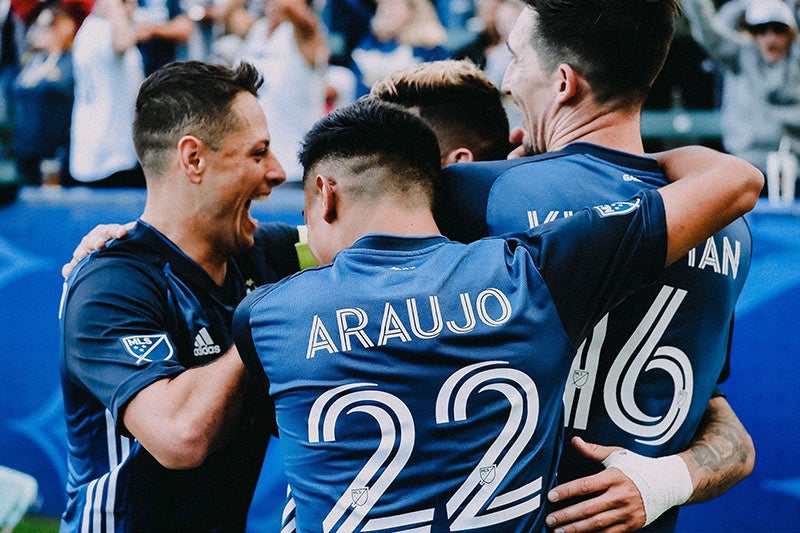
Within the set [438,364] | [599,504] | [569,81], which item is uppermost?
[569,81]

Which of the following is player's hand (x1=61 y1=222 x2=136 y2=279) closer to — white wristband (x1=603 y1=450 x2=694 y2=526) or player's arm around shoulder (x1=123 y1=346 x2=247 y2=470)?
player's arm around shoulder (x1=123 y1=346 x2=247 y2=470)

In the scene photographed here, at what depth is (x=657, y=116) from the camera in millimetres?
5410

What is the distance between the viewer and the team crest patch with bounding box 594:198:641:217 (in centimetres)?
187

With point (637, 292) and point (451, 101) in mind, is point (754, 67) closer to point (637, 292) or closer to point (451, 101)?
point (451, 101)

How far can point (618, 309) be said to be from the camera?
203 centimetres

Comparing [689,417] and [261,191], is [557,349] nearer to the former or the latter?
[689,417]

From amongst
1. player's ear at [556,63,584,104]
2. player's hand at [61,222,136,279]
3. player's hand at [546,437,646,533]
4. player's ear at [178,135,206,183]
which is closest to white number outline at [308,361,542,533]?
player's hand at [546,437,646,533]

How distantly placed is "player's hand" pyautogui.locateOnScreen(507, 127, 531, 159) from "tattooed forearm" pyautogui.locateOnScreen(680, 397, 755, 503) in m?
0.83

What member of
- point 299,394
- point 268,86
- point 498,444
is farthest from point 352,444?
point 268,86

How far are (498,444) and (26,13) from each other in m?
5.73

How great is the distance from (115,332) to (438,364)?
895 mm

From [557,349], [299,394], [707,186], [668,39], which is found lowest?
[299,394]

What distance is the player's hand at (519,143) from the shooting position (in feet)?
7.80

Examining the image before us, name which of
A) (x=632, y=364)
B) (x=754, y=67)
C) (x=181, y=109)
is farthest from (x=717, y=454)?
(x=754, y=67)
